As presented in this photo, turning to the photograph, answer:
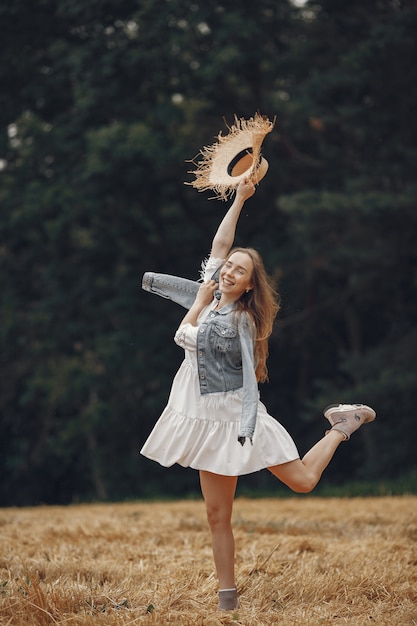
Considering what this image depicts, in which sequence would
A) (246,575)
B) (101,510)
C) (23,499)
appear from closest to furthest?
1. (246,575)
2. (101,510)
3. (23,499)

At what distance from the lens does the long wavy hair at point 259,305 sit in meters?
4.64

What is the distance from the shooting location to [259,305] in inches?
183

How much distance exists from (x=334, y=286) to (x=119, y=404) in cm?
463

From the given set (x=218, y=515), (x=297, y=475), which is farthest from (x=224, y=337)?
(x=218, y=515)

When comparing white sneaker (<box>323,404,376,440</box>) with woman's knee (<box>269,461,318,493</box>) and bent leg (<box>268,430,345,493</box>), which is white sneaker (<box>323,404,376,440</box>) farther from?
woman's knee (<box>269,461,318,493</box>)

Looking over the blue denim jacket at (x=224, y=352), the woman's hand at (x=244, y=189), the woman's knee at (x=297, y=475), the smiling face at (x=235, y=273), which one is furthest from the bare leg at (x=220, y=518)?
the woman's hand at (x=244, y=189)

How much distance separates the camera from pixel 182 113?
1571 cm

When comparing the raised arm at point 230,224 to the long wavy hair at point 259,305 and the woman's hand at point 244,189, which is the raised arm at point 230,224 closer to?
the woman's hand at point 244,189

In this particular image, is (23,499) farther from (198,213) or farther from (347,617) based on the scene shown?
(347,617)

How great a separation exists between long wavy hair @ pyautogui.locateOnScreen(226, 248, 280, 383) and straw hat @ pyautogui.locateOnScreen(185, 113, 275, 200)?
436mm

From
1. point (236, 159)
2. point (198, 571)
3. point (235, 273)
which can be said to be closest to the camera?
point (235, 273)

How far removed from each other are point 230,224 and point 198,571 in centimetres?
193

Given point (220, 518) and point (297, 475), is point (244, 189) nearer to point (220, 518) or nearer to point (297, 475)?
point (297, 475)

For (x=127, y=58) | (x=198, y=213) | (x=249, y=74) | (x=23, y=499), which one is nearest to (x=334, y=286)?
(x=198, y=213)
